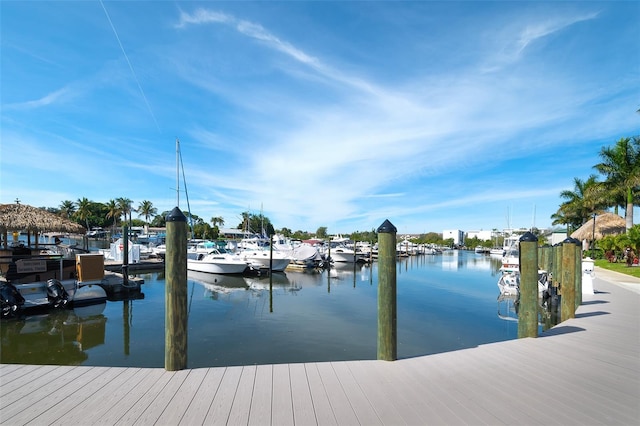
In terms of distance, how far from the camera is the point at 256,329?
10.5 meters

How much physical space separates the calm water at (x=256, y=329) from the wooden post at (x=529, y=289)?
2.88 m

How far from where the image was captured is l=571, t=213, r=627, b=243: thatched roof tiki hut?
34781 millimetres

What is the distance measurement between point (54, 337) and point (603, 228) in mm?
46981

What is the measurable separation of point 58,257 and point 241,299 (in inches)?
308

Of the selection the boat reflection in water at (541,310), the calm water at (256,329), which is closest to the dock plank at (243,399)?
the calm water at (256,329)

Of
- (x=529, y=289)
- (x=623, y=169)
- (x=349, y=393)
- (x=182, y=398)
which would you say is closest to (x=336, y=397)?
(x=349, y=393)

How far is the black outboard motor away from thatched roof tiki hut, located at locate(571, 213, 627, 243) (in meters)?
44.9

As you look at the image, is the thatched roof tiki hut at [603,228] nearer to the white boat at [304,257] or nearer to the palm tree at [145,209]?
the white boat at [304,257]

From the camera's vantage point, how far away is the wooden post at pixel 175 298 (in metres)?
4.12

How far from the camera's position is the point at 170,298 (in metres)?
4.14

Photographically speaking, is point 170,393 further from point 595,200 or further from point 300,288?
point 595,200

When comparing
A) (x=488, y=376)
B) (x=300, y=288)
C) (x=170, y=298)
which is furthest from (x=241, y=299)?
(x=488, y=376)

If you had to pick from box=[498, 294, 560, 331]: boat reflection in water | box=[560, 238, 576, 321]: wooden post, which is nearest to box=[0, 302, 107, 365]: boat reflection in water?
box=[560, 238, 576, 321]: wooden post

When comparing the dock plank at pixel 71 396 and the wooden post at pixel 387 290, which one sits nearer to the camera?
the dock plank at pixel 71 396
